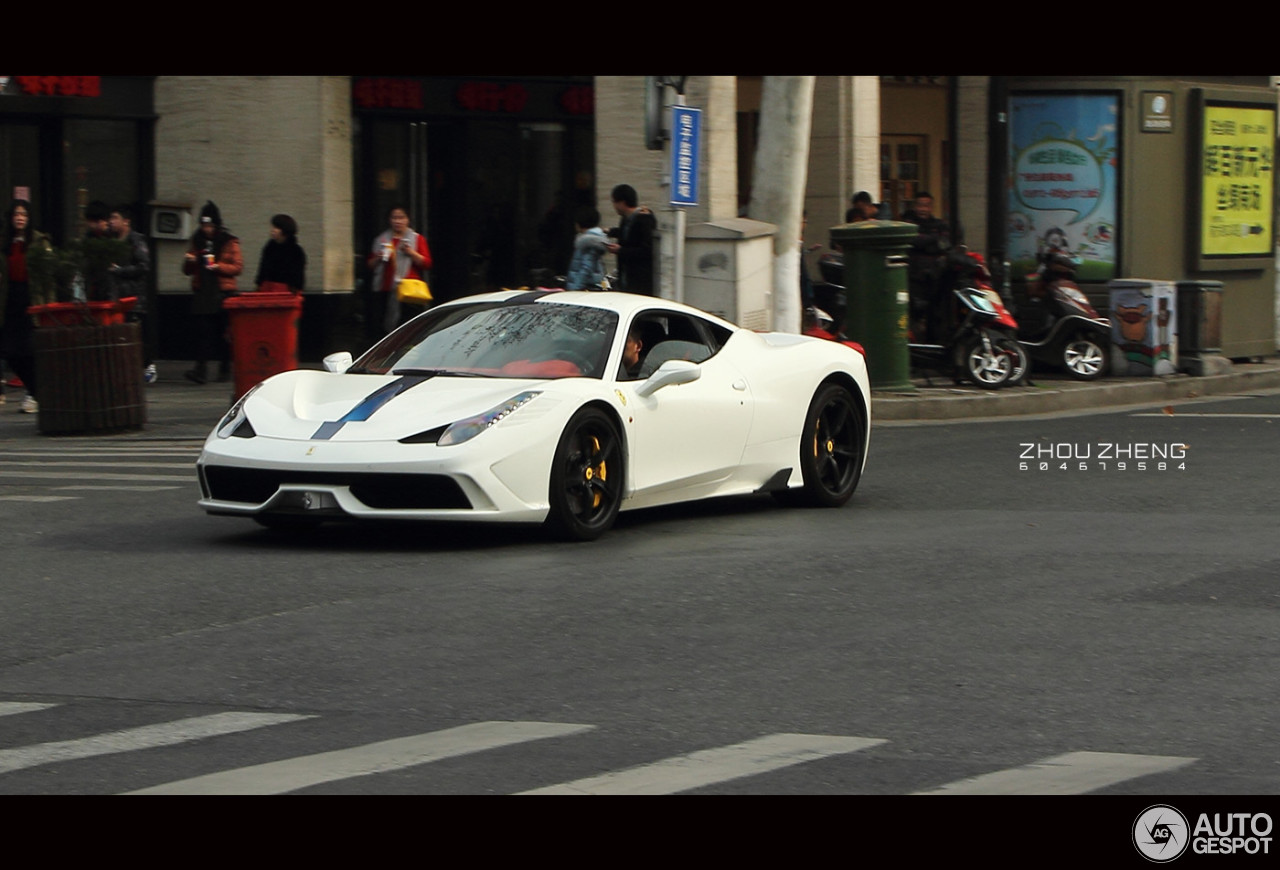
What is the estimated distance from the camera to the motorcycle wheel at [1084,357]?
21062 mm

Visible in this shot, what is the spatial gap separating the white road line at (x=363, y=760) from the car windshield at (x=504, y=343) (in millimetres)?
4418

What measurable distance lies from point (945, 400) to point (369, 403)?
9.35 meters

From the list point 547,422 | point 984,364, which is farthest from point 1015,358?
point 547,422

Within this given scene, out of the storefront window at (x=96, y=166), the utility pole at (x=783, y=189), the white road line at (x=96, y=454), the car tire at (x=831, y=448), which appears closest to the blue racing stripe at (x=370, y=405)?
the car tire at (x=831, y=448)

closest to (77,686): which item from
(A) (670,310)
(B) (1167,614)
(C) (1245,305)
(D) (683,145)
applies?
(B) (1167,614)

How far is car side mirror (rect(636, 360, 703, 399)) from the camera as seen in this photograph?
10555mm

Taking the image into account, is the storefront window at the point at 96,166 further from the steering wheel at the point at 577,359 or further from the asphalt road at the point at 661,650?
the steering wheel at the point at 577,359

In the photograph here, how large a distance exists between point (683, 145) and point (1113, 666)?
1145cm

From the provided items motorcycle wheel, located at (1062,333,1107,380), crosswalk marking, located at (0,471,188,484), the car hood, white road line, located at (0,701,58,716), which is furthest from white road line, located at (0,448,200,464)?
motorcycle wheel, located at (1062,333,1107,380)

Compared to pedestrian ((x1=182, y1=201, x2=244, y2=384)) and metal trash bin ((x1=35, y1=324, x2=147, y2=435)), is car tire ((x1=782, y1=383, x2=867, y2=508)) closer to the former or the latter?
metal trash bin ((x1=35, y1=324, x2=147, y2=435))

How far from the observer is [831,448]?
11984 millimetres

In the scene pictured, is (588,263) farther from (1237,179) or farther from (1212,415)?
(1237,179)

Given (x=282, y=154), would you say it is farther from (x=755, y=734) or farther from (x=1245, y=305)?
(x=755, y=734)
